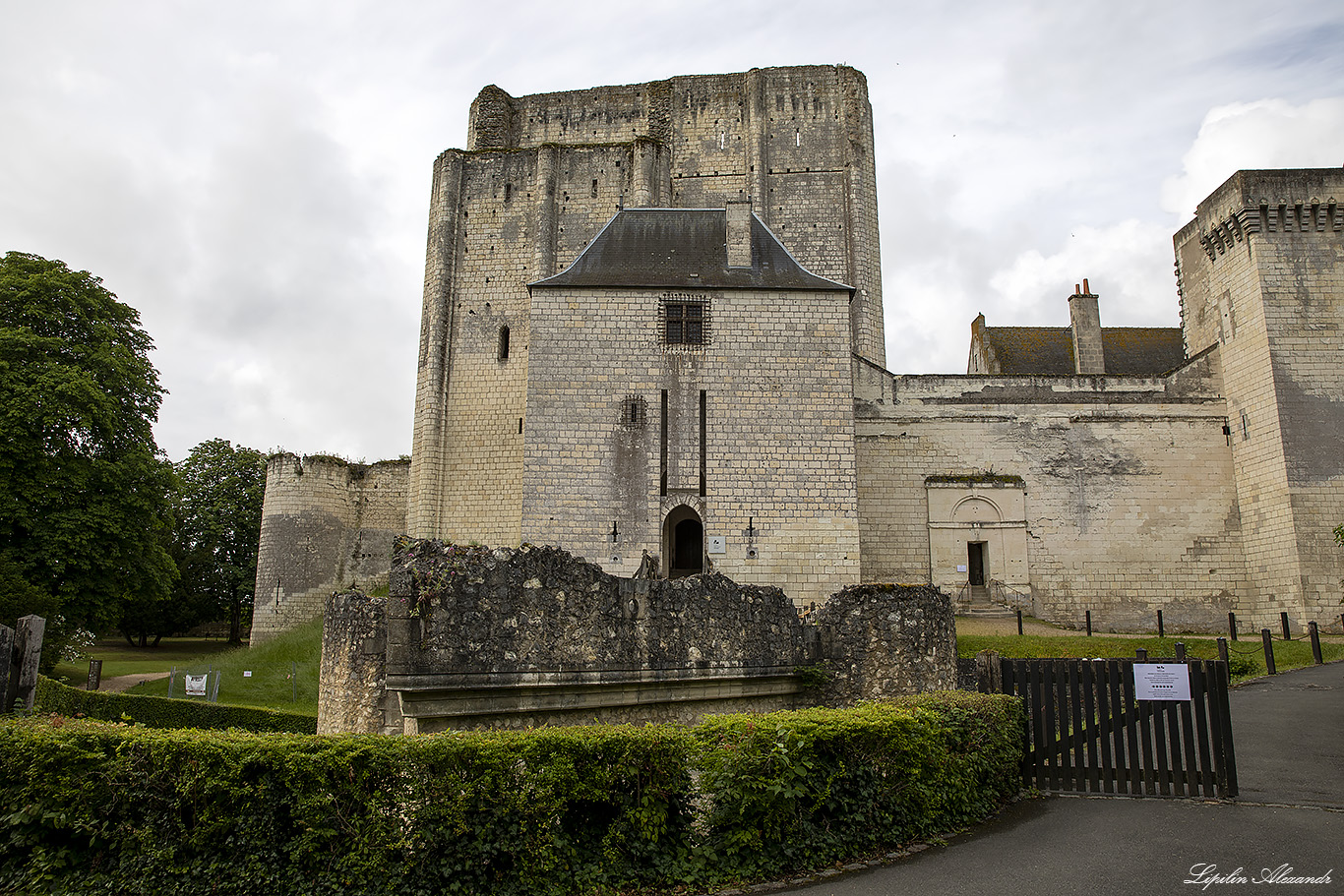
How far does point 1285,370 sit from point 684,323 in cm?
1772

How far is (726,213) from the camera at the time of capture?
23.7m

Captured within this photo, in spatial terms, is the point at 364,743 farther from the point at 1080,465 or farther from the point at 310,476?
the point at 310,476

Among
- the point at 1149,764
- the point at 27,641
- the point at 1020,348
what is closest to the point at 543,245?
the point at 1020,348

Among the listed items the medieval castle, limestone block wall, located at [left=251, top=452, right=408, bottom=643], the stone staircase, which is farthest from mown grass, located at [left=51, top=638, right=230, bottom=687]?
the stone staircase

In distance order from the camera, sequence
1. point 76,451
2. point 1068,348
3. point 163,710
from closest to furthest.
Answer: point 163,710, point 76,451, point 1068,348

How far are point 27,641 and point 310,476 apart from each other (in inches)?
1013

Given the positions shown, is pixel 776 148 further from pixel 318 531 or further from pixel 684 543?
pixel 318 531

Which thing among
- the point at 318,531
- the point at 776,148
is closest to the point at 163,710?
the point at 318,531

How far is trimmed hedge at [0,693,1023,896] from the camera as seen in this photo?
5.65 m

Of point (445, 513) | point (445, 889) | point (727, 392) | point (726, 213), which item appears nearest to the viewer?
point (445, 889)

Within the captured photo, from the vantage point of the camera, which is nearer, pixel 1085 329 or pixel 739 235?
pixel 739 235

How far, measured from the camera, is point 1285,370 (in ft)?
80.0

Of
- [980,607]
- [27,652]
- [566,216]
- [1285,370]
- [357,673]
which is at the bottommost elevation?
[357,673]

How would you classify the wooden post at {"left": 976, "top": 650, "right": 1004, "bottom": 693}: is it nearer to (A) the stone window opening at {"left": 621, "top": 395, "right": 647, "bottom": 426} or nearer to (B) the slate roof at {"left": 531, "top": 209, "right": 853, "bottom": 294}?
(A) the stone window opening at {"left": 621, "top": 395, "right": 647, "bottom": 426}
